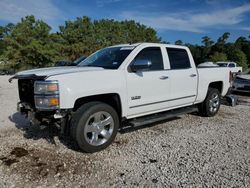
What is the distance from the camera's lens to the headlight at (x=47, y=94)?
3.58m

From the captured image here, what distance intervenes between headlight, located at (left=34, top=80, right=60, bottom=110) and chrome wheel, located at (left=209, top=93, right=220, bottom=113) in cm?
450

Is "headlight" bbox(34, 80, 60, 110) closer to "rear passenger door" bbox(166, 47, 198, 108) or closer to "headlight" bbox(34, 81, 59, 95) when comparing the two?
"headlight" bbox(34, 81, 59, 95)

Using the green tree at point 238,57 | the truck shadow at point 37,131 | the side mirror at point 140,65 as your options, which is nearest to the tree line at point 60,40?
the green tree at point 238,57

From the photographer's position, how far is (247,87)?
9508mm

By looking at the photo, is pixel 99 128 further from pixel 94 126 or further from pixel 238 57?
pixel 238 57

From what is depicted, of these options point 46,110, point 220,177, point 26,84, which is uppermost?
point 26,84

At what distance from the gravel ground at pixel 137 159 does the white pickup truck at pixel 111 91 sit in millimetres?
396

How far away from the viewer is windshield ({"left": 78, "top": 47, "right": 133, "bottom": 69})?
15.2ft

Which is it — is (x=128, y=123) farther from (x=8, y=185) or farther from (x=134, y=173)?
(x=8, y=185)

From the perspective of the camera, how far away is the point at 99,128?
13.7ft

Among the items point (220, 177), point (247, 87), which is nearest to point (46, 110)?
point (220, 177)

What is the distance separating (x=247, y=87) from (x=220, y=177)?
24.0 ft

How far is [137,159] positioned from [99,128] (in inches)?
33.9

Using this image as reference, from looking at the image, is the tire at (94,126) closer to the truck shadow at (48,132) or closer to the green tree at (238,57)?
the truck shadow at (48,132)
